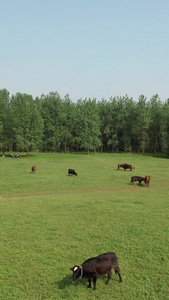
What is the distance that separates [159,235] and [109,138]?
68.3 meters

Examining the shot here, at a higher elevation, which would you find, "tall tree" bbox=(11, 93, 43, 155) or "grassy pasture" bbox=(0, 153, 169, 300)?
"tall tree" bbox=(11, 93, 43, 155)

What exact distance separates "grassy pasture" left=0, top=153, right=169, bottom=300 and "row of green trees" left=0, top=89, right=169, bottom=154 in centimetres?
4417

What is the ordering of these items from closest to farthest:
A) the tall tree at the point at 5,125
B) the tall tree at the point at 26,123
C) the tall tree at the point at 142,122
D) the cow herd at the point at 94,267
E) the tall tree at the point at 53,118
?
the cow herd at the point at 94,267 → the tall tree at the point at 26,123 → the tall tree at the point at 5,125 → the tall tree at the point at 142,122 → the tall tree at the point at 53,118

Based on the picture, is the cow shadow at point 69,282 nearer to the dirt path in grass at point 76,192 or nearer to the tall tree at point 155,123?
the dirt path in grass at point 76,192

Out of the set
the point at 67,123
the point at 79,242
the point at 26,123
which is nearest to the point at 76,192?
the point at 79,242

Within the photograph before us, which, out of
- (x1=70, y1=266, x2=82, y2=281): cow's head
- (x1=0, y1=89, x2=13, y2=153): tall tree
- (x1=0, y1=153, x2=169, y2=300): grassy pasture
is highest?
(x1=0, y1=89, x2=13, y2=153): tall tree

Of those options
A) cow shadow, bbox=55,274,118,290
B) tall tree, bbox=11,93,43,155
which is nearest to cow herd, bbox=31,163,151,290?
cow shadow, bbox=55,274,118,290

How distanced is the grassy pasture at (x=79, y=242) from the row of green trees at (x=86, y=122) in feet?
145

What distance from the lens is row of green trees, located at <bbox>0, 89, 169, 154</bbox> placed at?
2339 inches

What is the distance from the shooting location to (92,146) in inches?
2574

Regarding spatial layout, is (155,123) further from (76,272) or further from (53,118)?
(76,272)

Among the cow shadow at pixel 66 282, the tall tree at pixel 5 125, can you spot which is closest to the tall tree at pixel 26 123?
the tall tree at pixel 5 125

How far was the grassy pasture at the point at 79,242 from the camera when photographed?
24.1 feet

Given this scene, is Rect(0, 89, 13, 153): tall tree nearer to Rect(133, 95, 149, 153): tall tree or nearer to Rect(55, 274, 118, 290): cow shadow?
Rect(133, 95, 149, 153): tall tree
